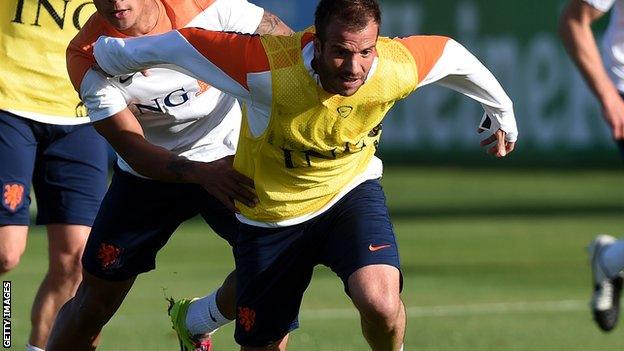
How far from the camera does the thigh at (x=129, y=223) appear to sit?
324 inches

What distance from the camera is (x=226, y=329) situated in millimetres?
10875

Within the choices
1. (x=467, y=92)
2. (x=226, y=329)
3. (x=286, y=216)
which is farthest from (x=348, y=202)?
(x=226, y=329)

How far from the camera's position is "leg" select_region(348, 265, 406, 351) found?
7195mm

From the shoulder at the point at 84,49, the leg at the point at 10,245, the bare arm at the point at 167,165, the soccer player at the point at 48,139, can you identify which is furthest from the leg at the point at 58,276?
the shoulder at the point at 84,49

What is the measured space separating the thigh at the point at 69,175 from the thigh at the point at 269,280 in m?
1.71

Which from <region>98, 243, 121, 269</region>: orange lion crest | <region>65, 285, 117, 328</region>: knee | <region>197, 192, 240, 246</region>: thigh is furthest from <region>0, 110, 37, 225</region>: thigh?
<region>197, 192, 240, 246</region>: thigh

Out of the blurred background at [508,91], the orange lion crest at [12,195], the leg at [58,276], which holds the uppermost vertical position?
the orange lion crest at [12,195]

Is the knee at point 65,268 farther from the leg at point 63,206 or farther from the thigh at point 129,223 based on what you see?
the thigh at point 129,223

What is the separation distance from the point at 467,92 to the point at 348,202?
2.71 ft

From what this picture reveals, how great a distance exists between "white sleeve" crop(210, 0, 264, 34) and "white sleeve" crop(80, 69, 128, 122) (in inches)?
32.3

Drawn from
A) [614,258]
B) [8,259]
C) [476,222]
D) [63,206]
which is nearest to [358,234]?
[63,206]

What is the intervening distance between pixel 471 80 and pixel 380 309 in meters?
1.25

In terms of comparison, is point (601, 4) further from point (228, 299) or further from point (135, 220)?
point (135, 220)

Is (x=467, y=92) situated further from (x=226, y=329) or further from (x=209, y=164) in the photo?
(x=226, y=329)
